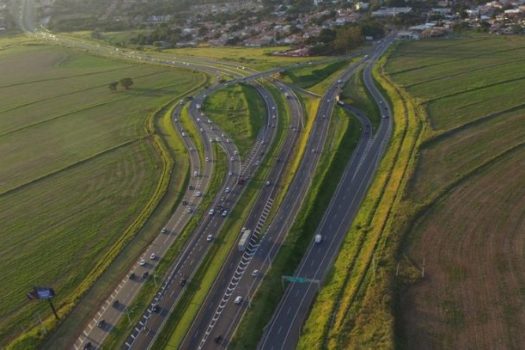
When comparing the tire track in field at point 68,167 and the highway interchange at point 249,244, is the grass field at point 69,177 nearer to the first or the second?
the tire track in field at point 68,167

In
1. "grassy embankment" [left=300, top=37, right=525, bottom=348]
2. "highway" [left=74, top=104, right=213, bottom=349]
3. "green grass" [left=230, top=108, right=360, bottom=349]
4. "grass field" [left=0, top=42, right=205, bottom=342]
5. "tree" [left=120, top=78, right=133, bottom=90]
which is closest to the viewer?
"grassy embankment" [left=300, top=37, right=525, bottom=348]

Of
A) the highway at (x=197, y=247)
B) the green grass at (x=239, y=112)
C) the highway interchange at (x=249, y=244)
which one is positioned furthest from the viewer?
the green grass at (x=239, y=112)

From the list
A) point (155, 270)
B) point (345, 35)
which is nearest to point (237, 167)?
point (155, 270)

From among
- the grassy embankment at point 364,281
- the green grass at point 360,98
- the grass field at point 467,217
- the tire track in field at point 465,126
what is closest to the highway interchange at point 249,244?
the grassy embankment at point 364,281

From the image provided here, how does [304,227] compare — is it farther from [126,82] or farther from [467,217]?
[126,82]

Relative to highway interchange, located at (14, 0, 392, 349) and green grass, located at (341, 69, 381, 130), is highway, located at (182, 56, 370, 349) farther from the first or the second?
green grass, located at (341, 69, 381, 130)

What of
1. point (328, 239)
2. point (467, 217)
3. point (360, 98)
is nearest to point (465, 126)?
point (360, 98)

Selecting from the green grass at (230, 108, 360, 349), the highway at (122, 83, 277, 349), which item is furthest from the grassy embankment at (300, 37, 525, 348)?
the highway at (122, 83, 277, 349)
